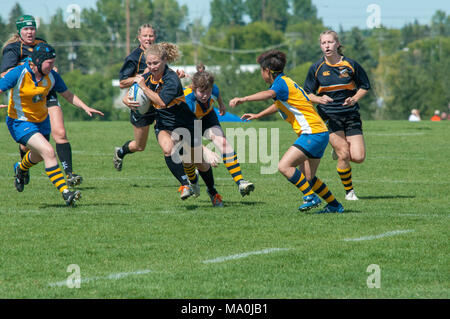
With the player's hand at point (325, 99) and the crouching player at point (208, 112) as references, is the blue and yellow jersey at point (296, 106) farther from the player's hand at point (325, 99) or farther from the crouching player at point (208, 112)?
the crouching player at point (208, 112)

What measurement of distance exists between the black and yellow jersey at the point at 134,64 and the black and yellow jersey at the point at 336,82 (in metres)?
2.59

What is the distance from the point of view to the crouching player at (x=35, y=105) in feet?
32.8

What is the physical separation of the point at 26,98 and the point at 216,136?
2432 millimetres

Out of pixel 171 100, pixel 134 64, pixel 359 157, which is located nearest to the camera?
pixel 171 100

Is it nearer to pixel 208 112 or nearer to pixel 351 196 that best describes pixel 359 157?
pixel 351 196

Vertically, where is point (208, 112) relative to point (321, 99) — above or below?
below

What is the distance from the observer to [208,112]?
10.6m

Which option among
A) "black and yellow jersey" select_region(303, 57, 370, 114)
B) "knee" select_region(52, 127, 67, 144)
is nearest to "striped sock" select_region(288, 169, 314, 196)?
"black and yellow jersey" select_region(303, 57, 370, 114)

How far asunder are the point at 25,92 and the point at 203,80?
2.23 m

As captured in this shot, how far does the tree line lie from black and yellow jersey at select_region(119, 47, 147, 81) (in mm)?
971

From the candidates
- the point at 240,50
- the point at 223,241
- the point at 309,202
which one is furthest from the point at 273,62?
the point at 240,50

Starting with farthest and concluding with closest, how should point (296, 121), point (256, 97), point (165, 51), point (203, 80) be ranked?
1. point (203, 80)
2. point (165, 51)
3. point (296, 121)
4. point (256, 97)

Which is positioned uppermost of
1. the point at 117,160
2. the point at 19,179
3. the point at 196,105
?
the point at 196,105
